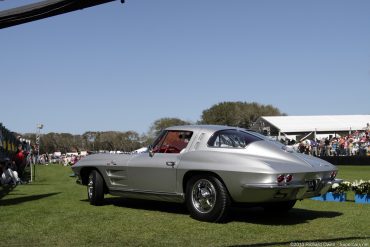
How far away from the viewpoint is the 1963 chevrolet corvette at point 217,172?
6727 mm

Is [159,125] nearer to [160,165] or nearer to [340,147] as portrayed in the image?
[340,147]

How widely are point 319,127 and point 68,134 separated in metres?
56.3

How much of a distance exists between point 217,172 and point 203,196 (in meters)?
0.46

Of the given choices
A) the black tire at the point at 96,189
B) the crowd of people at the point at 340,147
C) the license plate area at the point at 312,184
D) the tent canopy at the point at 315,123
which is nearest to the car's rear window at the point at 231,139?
the license plate area at the point at 312,184

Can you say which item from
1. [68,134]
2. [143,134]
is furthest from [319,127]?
[68,134]

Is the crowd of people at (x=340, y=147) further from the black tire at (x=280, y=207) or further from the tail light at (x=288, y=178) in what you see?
the tail light at (x=288, y=178)

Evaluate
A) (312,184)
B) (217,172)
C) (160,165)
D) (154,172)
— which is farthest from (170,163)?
(312,184)

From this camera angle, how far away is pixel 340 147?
35.2 meters

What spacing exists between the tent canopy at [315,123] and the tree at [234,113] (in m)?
25.6

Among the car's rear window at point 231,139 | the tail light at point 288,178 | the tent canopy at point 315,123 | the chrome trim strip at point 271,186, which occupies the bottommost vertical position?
the chrome trim strip at point 271,186

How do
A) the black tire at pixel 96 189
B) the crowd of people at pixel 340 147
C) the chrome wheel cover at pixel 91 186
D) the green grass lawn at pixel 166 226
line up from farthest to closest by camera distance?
the crowd of people at pixel 340 147 → the chrome wheel cover at pixel 91 186 → the black tire at pixel 96 189 → the green grass lawn at pixel 166 226

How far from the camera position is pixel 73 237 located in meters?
6.11

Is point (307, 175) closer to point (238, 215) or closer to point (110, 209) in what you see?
point (238, 215)

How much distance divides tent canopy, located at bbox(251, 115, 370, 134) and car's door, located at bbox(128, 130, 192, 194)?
176 ft
